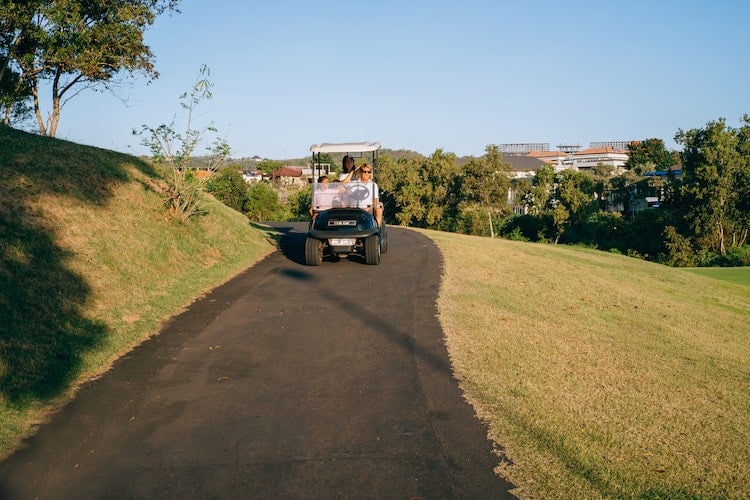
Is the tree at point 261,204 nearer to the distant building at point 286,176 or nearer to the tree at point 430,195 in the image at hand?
the tree at point 430,195

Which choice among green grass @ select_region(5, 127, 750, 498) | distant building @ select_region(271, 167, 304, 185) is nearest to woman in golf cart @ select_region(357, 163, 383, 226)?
green grass @ select_region(5, 127, 750, 498)

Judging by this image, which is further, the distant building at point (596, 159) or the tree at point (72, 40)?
the distant building at point (596, 159)

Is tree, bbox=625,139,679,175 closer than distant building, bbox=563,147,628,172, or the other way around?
tree, bbox=625,139,679,175

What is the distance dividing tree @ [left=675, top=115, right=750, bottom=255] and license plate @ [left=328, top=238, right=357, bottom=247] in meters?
48.4

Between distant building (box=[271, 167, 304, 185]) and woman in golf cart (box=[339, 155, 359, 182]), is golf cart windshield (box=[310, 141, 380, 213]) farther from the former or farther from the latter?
distant building (box=[271, 167, 304, 185])

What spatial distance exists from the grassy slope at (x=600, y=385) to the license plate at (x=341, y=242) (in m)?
2.45

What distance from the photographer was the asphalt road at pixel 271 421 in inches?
187

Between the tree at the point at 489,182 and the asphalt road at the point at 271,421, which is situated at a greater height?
the tree at the point at 489,182

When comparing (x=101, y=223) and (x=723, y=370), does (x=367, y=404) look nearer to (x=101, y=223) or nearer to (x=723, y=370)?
(x=723, y=370)

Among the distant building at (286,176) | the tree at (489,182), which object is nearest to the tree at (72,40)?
the tree at (489,182)

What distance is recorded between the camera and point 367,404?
6.32 meters

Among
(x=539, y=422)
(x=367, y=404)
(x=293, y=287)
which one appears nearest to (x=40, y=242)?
(x=293, y=287)

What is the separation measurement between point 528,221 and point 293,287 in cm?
6020

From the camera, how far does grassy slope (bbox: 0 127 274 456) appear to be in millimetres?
7340
